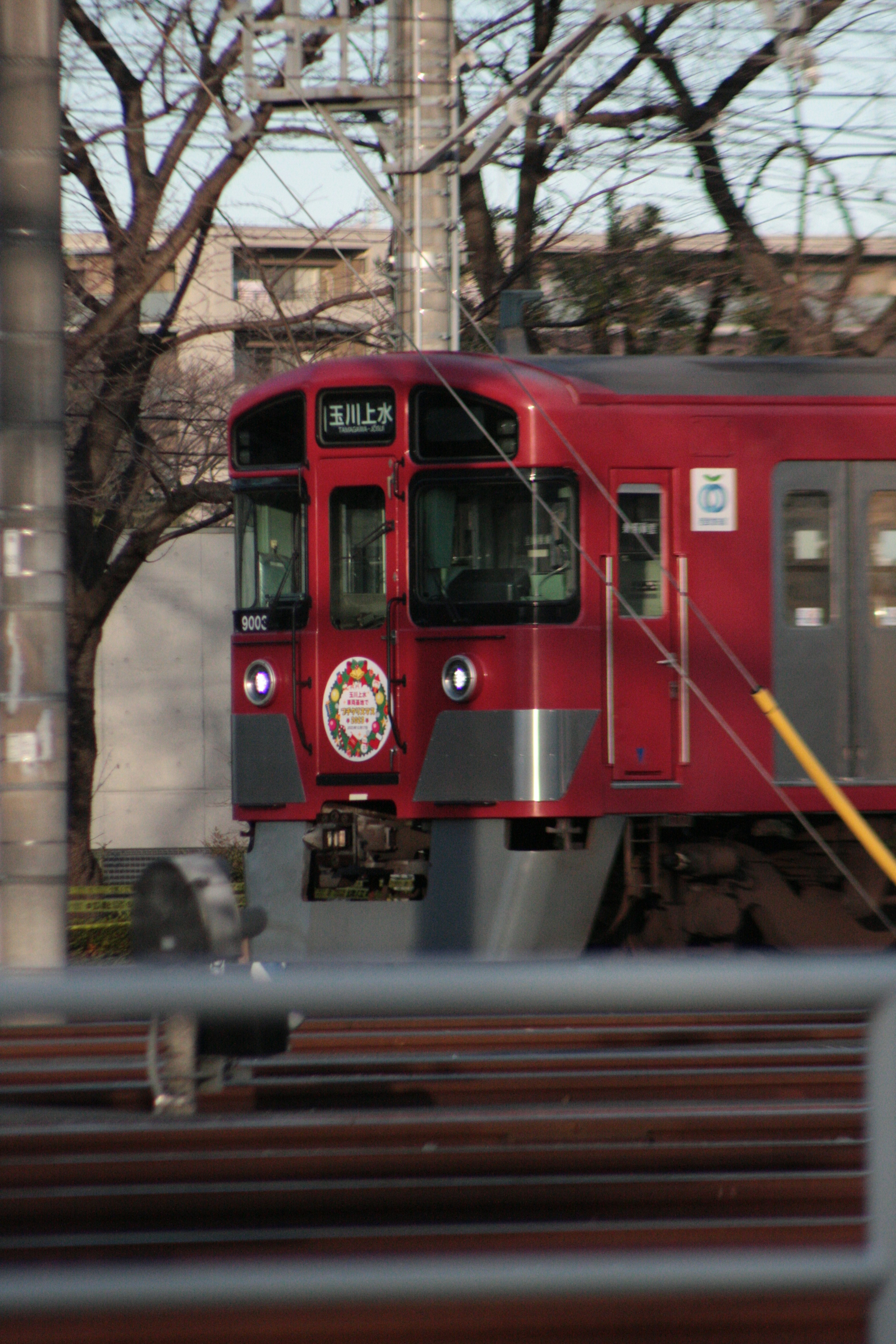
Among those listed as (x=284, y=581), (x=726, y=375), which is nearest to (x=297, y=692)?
(x=284, y=581)

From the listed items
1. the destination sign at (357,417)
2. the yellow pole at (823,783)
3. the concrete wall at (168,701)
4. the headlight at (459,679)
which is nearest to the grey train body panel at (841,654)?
the yellow pole at (823,783)

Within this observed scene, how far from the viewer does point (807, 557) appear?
7973mm

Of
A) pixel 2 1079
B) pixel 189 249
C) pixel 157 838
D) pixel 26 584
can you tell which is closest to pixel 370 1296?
pixel 2 1079

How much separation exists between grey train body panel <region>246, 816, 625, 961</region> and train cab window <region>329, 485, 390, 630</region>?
131 centimetres

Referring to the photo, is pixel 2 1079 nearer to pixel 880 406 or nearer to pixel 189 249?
pixel 880 406

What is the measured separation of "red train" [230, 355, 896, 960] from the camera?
759cm

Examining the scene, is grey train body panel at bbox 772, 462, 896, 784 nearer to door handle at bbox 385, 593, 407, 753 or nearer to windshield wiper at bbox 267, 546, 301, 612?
door handle at bbox 385, 593, 407, 753

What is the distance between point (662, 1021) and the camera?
4.72 meters

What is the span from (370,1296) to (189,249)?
50.1 feet

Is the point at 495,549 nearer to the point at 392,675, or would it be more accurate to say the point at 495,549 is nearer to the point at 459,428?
the point at 459,428

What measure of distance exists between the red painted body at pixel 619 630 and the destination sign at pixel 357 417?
0.20ft

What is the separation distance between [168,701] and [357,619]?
14214 mm

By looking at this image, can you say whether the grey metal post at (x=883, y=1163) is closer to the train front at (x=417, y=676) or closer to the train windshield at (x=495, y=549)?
the train front at (x=417, y=676)

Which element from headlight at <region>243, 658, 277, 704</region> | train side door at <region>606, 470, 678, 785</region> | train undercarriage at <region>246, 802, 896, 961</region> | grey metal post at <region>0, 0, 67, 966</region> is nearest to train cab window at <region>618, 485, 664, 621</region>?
train side door at <region>606, 470, 678, 785</region>
